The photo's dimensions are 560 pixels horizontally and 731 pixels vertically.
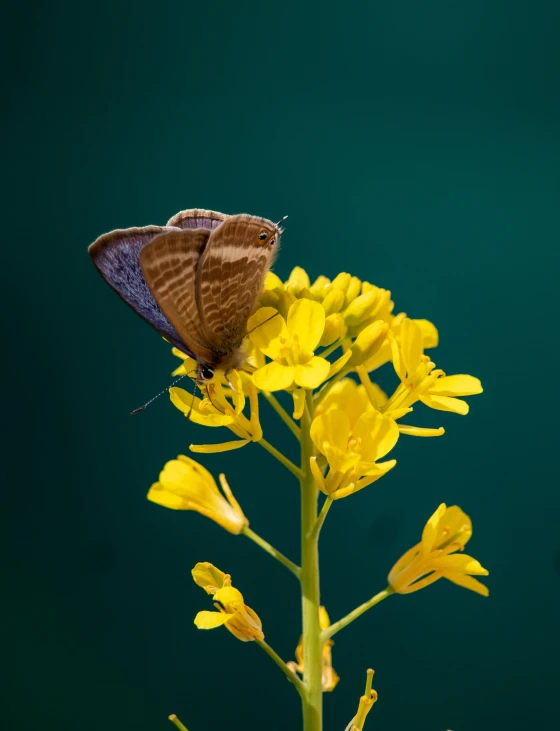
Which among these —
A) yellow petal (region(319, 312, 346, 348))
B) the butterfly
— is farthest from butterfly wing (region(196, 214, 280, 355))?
yellow petal (region(319, 312, 346, 348))

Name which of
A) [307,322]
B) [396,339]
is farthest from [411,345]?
[307,322]

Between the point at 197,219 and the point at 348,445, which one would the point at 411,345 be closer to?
the point at 348,445

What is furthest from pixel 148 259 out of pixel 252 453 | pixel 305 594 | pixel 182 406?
pixel 252 453

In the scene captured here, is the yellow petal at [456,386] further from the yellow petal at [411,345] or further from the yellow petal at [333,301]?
the yellow petal at [333,301]

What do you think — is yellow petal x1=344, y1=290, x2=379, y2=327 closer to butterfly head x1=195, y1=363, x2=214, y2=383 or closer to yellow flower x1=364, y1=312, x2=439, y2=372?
yellow flower x1=364, y1=312, x2=439, y2=372

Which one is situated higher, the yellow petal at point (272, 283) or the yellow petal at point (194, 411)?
the yellow petal at point (272, 283)

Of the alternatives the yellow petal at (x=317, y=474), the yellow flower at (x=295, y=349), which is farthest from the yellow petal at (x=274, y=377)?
the yellow petal at (x=317, y=474)

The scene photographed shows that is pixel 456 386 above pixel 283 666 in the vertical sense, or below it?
above
